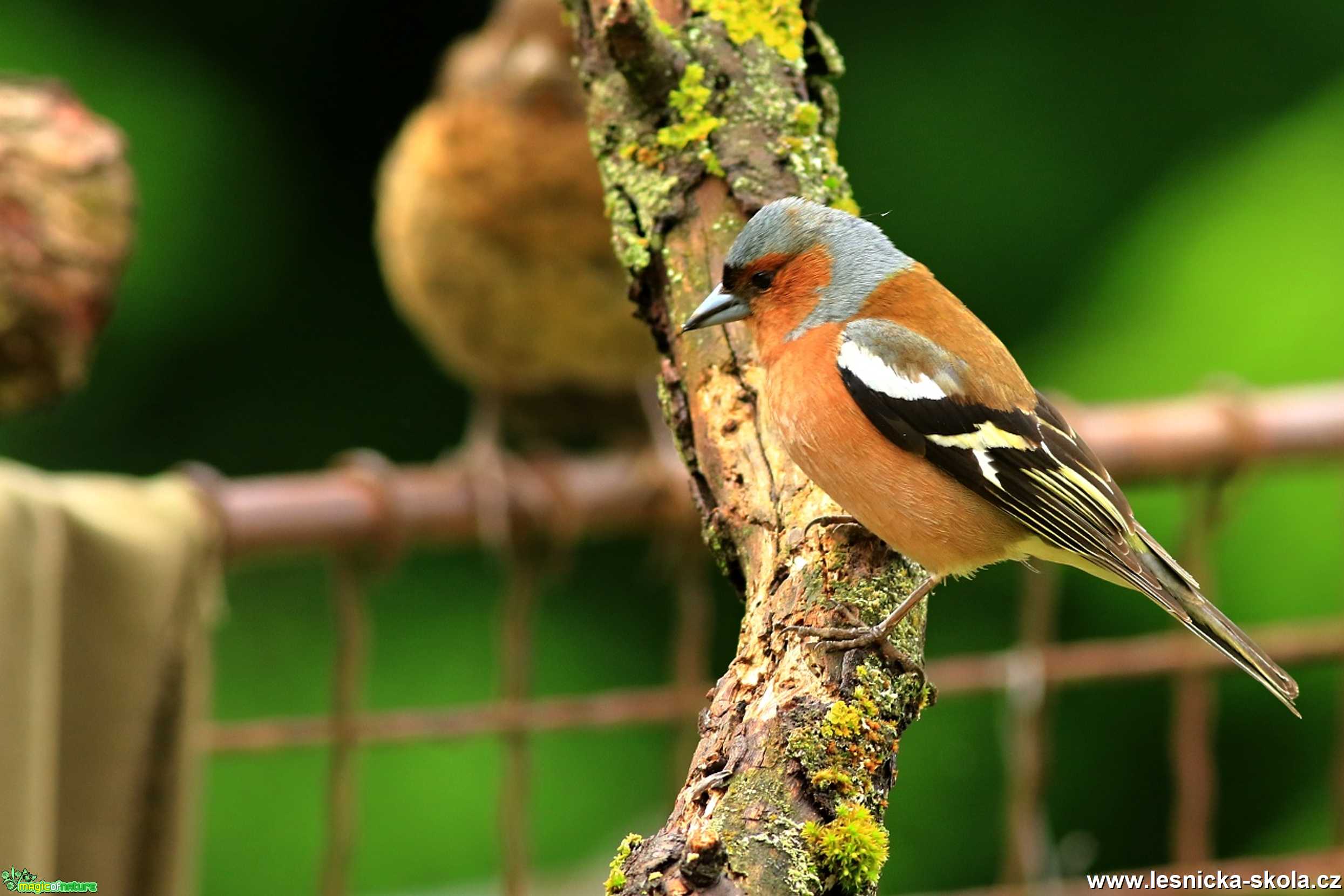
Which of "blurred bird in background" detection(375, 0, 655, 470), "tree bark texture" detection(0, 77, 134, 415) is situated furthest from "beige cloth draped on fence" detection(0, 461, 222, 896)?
"blurred bird in background" detection(375, 0, 655, 470)

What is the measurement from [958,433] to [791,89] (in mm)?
402

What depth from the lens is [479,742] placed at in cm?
378

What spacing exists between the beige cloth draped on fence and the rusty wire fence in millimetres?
219

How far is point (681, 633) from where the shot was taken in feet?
9.46

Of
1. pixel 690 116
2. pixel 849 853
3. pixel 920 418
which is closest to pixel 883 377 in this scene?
pixel 920 418

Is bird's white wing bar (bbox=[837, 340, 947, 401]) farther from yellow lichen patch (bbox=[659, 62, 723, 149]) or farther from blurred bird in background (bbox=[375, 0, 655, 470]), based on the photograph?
blurred bird in background (bbox=[375, 0, 655, 470])

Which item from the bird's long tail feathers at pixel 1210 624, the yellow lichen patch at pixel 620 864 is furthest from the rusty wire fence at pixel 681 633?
the yellow lichen patch at pixel 620 864

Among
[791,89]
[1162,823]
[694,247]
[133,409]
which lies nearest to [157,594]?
[694,247]

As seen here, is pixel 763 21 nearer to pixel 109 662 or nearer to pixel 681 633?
pixel 109 662

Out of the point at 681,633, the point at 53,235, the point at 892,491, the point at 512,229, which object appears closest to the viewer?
the point at 892,491

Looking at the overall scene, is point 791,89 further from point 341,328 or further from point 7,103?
point 341,328

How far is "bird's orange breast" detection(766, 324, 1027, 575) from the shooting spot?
156 cm

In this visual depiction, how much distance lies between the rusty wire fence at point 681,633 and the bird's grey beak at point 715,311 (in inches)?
39.6

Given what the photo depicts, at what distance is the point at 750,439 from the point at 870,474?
12cm
